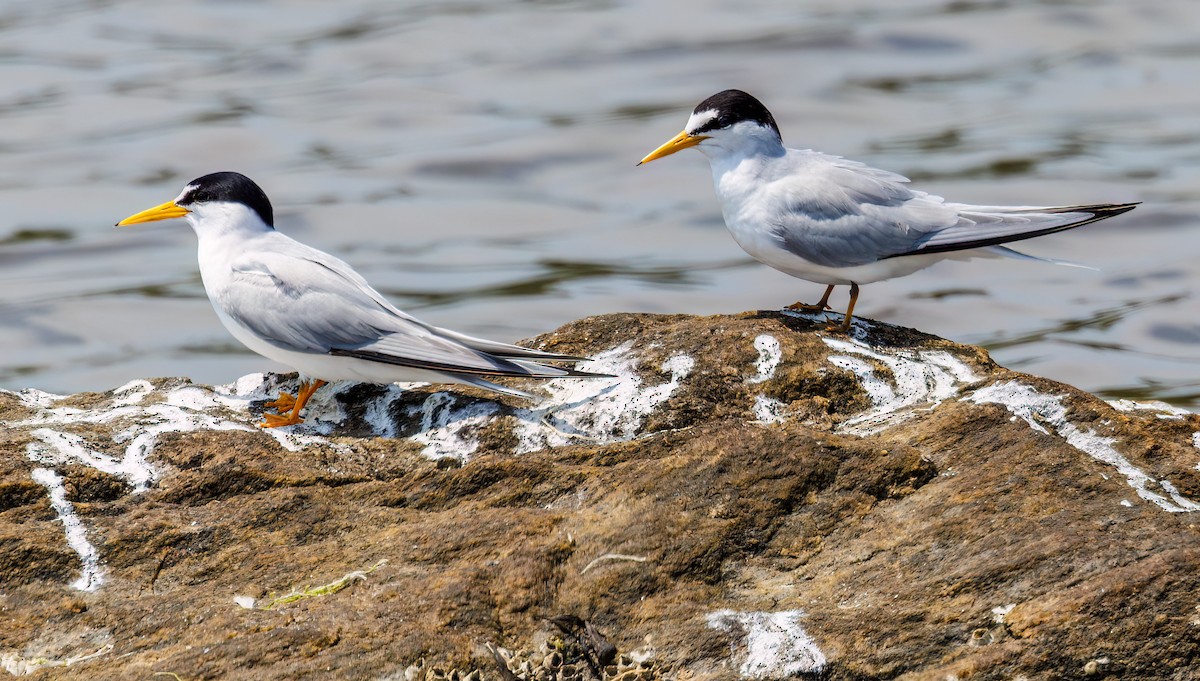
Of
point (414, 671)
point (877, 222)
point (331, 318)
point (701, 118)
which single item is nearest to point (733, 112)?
point (701, 118)

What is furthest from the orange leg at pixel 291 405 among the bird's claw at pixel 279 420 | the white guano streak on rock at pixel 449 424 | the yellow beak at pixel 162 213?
the yellow beak at pixel 162 213

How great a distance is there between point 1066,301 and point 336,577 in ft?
30.7

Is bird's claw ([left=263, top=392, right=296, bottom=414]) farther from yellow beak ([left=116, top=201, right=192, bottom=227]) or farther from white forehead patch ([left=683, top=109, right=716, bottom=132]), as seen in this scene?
white forehead patch ([left=683, top=109, right=716, bottom=132])

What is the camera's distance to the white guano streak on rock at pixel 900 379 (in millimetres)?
5320

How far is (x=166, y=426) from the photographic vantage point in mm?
5195

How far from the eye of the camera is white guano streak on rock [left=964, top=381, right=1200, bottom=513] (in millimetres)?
4531

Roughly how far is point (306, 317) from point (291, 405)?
355mm

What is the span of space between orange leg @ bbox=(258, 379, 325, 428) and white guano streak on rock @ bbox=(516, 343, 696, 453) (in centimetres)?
89

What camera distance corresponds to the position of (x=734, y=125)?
7.00 metres

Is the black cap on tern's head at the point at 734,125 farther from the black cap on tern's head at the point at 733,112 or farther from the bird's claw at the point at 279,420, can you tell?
the bird's claw at the point at 279,420

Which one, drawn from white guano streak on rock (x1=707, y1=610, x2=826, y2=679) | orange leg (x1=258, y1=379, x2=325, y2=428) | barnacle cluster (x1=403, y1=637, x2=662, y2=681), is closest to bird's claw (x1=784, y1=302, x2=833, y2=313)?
orange leg (x1=258, y1=379, x2=325, y2=428)

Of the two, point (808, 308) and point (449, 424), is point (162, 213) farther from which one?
point (808, 308)

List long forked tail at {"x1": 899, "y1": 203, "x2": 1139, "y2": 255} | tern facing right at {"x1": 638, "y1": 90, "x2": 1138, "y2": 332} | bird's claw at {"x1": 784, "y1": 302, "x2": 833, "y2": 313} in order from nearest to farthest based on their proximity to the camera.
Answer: long forked tail at {"x1": 899, "y1": 203, "x2": 1139, "y2": 255}, tern facing right at {"x1": 638, "y1": 90, "x2": 1138, "y2": 332}, bird's claw at {"x1": 784, "y1": 302, "x2": 833, "y2": 313}

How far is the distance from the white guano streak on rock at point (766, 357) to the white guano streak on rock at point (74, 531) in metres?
2.42
